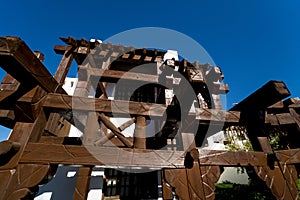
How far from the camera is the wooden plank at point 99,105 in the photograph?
8.30ft

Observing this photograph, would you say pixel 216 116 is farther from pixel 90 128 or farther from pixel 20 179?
pixel 20 179

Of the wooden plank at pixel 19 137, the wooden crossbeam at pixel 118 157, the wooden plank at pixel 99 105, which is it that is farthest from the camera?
the wooden plank at pixel 99 105

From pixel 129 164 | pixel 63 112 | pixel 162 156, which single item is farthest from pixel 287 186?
pixel 63 112

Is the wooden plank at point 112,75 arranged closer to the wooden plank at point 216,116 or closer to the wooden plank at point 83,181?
the wooden plank at point 216,116

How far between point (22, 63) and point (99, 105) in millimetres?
1184

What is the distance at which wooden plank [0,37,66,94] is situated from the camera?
1643 mm

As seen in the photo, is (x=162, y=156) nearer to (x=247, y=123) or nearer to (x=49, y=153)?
(x=49, y=153)

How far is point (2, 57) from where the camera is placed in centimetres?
166

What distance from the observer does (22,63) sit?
6.01 feet

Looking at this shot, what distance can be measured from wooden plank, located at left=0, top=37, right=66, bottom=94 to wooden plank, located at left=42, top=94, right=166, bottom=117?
25 centimetres

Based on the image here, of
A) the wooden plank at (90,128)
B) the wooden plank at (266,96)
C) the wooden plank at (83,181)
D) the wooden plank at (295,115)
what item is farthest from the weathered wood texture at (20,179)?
the wooden plank at (295,115)

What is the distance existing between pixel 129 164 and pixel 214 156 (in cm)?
144

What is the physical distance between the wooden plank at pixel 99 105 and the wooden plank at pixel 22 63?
250mm

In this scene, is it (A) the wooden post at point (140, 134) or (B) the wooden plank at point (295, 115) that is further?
(B) the wooden plank at point (295, 115)
